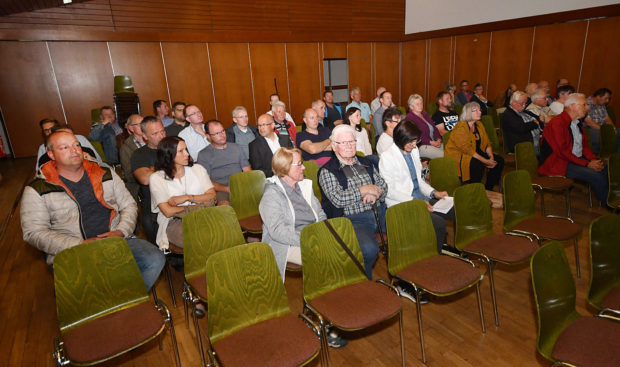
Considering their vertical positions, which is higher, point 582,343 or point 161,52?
point 161,52

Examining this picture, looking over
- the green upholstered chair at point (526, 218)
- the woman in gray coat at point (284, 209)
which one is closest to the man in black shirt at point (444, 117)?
the green upholstered chair at point (526, 218)

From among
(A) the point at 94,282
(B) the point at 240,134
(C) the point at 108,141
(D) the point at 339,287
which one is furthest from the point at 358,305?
(C) the point at 108,141

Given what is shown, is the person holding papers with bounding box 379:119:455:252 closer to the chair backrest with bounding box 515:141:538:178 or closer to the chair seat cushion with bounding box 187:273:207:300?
the chair backrest with bounding box 515:141:538:178

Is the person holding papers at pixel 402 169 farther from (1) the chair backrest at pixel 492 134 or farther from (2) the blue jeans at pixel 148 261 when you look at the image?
(1) the chair backrest at pixel 492 134

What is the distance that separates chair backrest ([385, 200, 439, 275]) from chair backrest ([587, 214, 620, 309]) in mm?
970

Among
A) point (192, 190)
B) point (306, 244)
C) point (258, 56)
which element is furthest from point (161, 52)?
point (306, 244)

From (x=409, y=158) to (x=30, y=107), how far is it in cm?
926

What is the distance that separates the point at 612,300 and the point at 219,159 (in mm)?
3675

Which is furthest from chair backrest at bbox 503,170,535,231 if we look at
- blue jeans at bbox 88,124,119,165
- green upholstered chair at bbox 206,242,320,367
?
blue jeans at bbox 88,124,119,165

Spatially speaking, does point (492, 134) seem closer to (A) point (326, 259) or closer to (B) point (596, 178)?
(B) point (596, 178)

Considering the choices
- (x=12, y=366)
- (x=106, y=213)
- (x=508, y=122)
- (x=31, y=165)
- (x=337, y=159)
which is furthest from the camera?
(x=31, y=165)

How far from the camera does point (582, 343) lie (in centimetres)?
177

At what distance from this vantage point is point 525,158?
4258 millimetres

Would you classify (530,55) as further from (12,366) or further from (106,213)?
(12,366)
